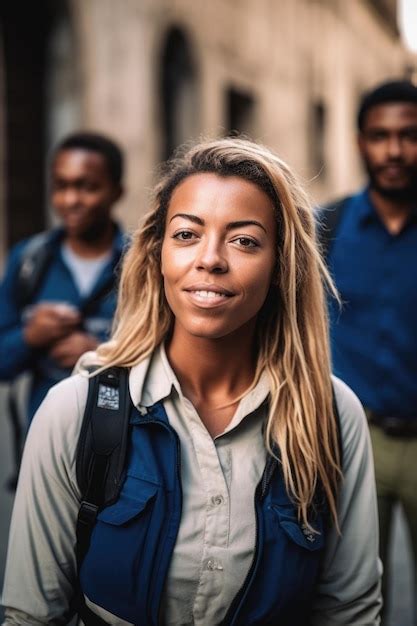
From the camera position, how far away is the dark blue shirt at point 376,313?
3592mm

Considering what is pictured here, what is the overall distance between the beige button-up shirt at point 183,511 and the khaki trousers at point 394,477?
148 cm

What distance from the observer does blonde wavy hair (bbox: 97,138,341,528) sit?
222 cm

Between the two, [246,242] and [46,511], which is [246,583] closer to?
[46,511]

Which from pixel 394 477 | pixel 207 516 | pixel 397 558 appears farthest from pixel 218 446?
pixel 397 558

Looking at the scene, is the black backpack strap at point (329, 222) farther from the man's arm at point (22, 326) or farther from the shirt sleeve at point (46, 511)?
the shirt sleeve at point (46, 511)

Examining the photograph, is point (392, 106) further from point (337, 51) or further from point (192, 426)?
point (337, 51)

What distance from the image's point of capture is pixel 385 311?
3609 mm

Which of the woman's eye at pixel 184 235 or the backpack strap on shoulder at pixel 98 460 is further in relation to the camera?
the woman's eye at pixel 184 235

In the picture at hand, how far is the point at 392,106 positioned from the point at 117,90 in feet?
25.0

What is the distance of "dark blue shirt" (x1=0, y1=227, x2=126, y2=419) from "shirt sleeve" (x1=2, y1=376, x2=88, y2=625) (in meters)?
1.63

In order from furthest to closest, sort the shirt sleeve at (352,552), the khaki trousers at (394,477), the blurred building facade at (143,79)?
the blurred building facade at (143,79) → the khaki trousers at (394,477) → the shirt sleeve at (352,552)

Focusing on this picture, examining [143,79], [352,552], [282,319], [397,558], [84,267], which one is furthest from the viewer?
[143,79]

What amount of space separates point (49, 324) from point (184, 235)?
1.58 metres

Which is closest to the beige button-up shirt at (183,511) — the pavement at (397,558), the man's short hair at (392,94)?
the pavement at (397,558)
